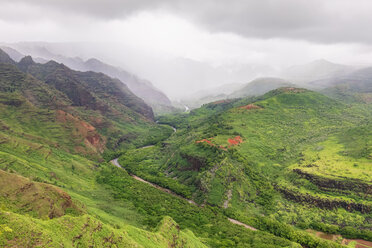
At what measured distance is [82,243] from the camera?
43594 mm

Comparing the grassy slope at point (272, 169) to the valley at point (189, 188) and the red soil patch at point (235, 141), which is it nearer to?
the valley at point (189, 188)

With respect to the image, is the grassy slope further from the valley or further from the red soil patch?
the red soil patch

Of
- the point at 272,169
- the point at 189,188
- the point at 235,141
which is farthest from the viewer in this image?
the point at 235,141

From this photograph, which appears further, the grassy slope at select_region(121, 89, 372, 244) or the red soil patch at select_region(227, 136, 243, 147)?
the red soil patch at select_region(227, 136, 243, 147)

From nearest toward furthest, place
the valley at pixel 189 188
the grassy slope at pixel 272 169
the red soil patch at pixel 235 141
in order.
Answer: the valley at pixel 189 188 < the grassy slope at pixel 272 169 < the red soil patch at pixel 235 141

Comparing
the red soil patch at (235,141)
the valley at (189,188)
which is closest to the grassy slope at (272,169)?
the valley at (189,188)

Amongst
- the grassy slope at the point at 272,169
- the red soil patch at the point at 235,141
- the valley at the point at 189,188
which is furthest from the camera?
the red soil patch at the point at 235,141

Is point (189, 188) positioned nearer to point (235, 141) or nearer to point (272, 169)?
point (235, 141)

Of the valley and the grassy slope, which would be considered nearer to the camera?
the valley

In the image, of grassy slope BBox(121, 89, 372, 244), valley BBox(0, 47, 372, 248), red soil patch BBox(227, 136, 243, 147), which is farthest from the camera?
red soil patch BBox(227, 136, 243, 147)

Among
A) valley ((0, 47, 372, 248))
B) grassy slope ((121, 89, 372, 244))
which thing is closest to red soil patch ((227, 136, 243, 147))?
valley ((0, 47, 372, 248))

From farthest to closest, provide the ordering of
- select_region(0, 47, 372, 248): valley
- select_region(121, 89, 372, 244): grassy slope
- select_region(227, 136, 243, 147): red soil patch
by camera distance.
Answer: select_region(227, 136, 243, 147): red soil patch → select_region(121, 89, 372, 244): grassy slope → select_region(0, 47, 372, 248): valley

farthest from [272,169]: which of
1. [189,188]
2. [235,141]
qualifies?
[189,188]

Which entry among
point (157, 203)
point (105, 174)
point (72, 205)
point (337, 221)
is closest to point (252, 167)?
point (337, 221)
